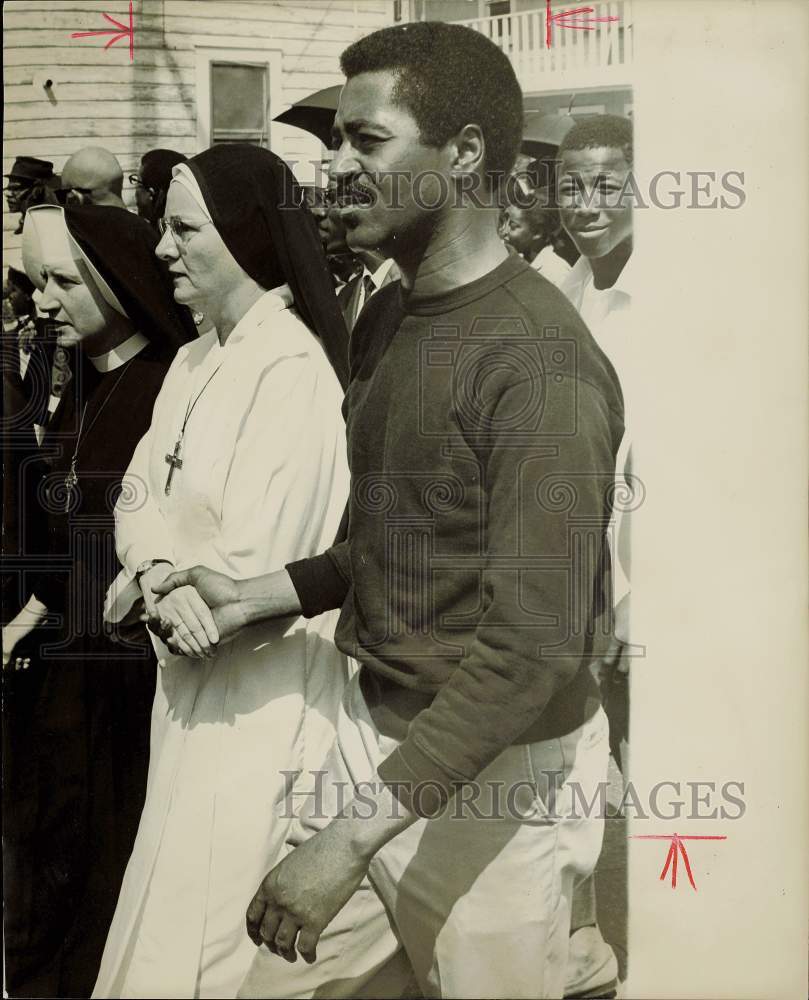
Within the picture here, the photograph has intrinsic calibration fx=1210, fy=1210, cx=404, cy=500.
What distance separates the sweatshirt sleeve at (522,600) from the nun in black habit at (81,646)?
0.80m

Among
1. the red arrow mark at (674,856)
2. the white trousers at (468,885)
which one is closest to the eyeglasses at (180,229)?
the white trousers at (468,885)

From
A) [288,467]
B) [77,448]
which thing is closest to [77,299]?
[77,448]

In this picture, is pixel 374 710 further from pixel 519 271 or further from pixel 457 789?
pixel 519 271

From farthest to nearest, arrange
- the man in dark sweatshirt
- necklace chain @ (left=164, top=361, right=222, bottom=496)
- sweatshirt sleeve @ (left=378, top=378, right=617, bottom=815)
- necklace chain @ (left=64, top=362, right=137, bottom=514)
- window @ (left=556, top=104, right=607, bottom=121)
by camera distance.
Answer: necklace chain @ (left=64, top=362, right=137, bottom=514) < necklace chain @ (left=164, top=361, right=222, bottom=496) < window @ (left=556, top=104, right=607, bottom=121) < the man in dark sweatshirt < sweatshirt sleeve @ (left=378, top=378, right=617, bottom=815)

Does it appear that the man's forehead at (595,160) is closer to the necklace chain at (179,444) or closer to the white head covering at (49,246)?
the necklace chain at (179,444)

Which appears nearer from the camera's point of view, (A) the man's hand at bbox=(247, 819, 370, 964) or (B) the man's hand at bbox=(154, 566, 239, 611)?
(A) the man's hand at bbox=(247, 819, 370, 964)

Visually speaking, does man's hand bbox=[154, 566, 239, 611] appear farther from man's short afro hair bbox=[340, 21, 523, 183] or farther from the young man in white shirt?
man's short afro hair bbox=[340, 21, 523, 183]

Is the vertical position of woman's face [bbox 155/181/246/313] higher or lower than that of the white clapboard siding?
lower

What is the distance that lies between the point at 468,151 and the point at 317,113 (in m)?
0.41

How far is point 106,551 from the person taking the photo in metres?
3.15

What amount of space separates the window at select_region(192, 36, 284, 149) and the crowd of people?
65mm

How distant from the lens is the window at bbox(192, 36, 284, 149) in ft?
10.1

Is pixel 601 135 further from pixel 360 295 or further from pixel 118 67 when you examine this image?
pixel 118 67

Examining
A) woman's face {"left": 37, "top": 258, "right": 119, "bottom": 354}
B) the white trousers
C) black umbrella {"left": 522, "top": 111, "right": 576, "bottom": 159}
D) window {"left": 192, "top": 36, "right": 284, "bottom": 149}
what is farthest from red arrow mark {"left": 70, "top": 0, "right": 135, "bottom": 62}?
the white trousers
